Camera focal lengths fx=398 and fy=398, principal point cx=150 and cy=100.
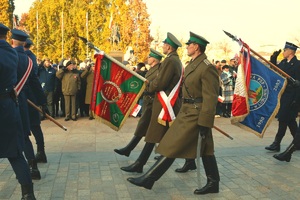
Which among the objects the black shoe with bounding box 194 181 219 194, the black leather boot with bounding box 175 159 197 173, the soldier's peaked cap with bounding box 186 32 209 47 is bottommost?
the black leather boot with bounding box 175 159 197 173

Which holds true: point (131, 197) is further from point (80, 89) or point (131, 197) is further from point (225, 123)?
point (80, 89)

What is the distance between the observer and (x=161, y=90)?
5.80m

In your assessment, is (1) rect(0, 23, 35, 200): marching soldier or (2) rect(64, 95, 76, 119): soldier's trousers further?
(2) rect(64, 95, 76, 119): soldier's trousers

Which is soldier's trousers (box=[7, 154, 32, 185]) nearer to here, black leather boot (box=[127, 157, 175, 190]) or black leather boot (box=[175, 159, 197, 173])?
black leather boot (box=[127, 157, 175, 190])

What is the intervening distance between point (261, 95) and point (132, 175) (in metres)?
2.44

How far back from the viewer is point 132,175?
594 cm

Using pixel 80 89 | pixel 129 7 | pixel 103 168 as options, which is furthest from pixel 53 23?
pixel 103 168

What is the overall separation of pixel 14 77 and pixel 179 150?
2105mm

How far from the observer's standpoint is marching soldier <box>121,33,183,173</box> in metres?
→ 5.71

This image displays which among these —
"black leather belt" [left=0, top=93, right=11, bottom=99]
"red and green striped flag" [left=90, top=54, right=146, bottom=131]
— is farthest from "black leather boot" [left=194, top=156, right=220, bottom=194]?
"black leather belt" [left=0, top=93, right=11, bottom=99]

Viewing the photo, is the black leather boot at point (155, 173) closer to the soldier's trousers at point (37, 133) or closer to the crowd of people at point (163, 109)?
the crowd of people at point (163, 109)

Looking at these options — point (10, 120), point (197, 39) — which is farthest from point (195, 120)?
point (10, 120)

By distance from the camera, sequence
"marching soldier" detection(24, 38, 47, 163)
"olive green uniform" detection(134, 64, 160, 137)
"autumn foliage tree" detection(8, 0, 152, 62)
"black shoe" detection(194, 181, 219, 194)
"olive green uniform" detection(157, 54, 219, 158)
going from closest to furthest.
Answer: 1. "olive green uniform" detection(157, 54, 219, 158)
2. "black shoe" detection(194, 181, 219, 194)
3. "marching soldier" detection(24, 38, 47, 163)
4. "olive green uniform" detection(134, 64, 160, 137)
5. "autumn foliage tree" detection(8, 0, 152, 62)

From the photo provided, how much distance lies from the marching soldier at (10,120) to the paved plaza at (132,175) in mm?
572
